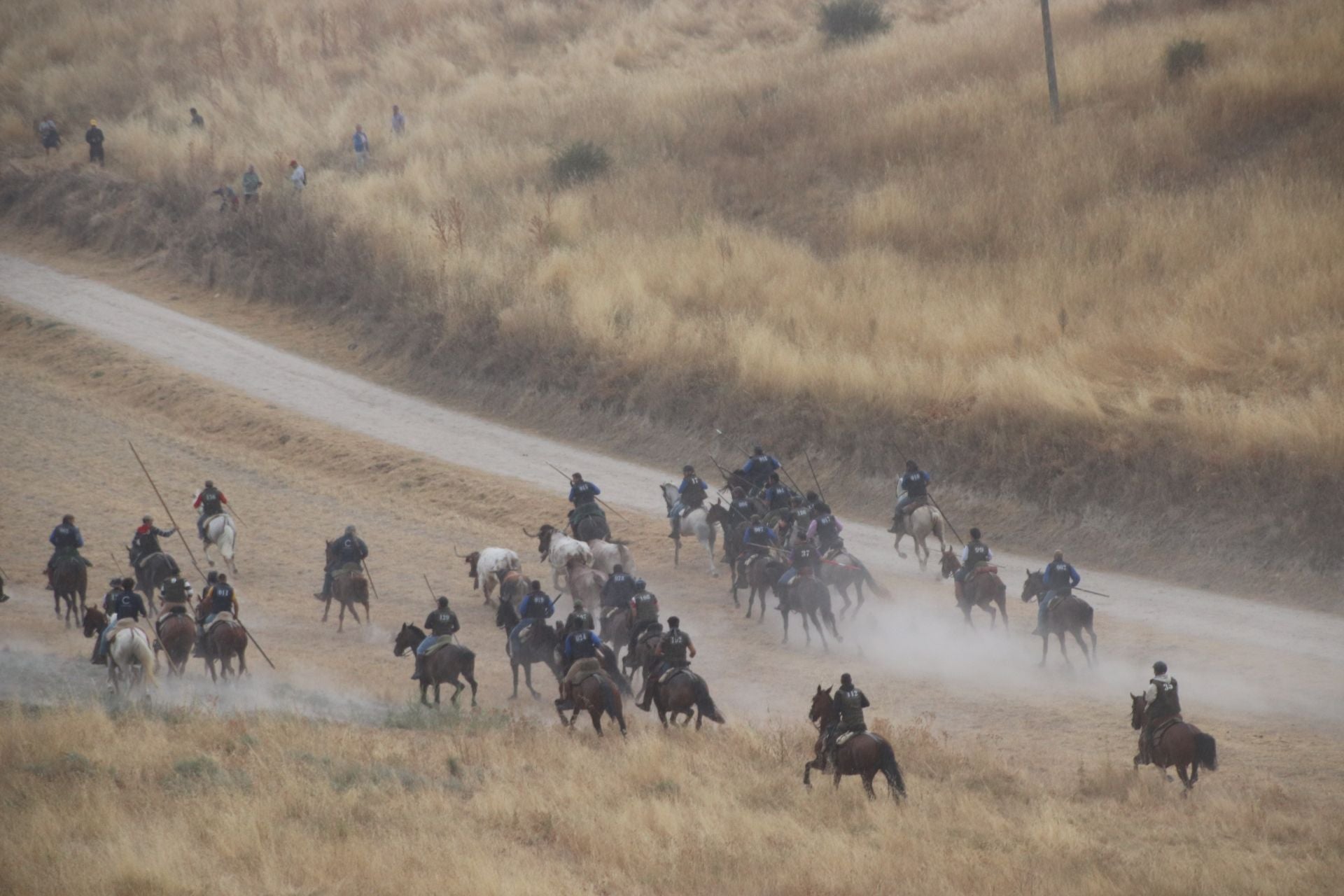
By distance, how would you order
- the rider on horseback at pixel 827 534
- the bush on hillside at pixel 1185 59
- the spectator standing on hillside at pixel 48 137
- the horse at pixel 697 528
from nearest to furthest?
the rider on horseback at pixel 827 534, the horse at pixel 697 528, the bush on hillside at pixel 1185 59, the spectator standing on hillside at pixel 48 137

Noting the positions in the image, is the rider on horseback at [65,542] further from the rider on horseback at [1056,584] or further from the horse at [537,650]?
the rider on horseback at [1056,584]

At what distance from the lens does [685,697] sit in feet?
51.5

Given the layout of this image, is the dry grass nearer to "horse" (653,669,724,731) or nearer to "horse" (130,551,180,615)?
"horse" (653,669,724,731)

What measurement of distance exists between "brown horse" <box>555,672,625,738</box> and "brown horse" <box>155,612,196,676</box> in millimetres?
5657

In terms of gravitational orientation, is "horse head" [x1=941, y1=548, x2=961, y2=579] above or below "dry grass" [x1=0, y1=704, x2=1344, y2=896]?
above

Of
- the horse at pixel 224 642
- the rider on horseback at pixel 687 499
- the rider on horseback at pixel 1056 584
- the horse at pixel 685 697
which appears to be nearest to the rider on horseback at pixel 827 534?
the rider on horseback at pixel 687 499

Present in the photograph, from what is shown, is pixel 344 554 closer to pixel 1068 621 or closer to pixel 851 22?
pixel 1068 621

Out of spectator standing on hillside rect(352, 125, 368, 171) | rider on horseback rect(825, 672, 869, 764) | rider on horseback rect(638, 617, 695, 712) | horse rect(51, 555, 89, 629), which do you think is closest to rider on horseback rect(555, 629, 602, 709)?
rider on horseback rect(638, 617, 695, 712)

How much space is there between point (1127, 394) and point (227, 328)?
24472 mm

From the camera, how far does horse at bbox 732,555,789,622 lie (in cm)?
2045

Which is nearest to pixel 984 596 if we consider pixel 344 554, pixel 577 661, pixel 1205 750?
pixel 1205 750

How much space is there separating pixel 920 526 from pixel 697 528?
3.99 meters

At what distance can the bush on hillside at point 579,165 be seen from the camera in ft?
131

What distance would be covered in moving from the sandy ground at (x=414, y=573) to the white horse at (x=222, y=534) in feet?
1.85
